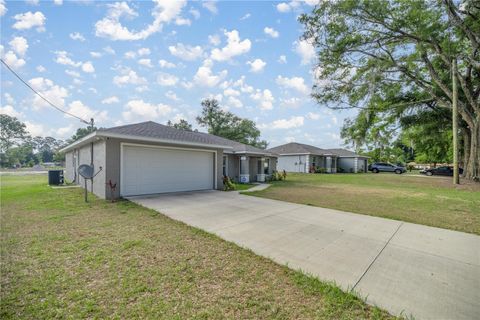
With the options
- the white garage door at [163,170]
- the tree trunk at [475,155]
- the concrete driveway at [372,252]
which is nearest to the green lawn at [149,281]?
the concrete driveway at [372,252]

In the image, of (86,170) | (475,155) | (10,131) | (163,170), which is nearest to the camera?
(86,170)

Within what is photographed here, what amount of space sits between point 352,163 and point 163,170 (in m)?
32.5

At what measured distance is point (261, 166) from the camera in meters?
17.6

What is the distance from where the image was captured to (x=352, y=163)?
112ft

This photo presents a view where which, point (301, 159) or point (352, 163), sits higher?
point (301, 159)

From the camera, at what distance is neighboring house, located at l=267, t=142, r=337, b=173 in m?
27.6

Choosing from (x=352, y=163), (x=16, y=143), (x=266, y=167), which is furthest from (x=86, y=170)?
(x=16, y=143)

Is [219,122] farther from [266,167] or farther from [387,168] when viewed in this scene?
[387,168]

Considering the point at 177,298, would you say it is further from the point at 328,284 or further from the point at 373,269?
the point at 373,269

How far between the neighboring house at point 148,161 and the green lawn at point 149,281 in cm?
394

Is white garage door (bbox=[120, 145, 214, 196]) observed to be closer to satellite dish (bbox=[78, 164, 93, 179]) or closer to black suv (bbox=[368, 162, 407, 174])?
satellite dish (bbox=[78, 164, 93, 179])

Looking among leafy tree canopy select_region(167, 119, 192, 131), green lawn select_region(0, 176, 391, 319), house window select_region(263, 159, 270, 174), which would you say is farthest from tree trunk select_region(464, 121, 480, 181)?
leafy tree canopy select_region(167, 119, 192, 131)

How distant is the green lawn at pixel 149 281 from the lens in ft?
7.47

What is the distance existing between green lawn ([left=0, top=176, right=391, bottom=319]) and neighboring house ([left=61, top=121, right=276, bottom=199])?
3936 millimetres
